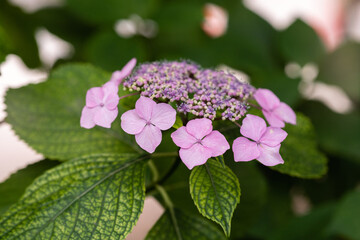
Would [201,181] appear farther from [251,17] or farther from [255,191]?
[251,17]

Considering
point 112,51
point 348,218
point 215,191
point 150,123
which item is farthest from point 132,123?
point 112,51

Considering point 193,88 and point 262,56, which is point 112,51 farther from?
point 193,88

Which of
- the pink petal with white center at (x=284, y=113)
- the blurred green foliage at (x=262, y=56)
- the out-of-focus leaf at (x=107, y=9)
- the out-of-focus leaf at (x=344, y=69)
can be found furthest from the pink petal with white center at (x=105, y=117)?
the out-of-focus leaf at (x=344, y=69)

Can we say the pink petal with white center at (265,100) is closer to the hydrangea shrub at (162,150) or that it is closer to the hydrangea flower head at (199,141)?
the hydrangea shrub at (162,150)

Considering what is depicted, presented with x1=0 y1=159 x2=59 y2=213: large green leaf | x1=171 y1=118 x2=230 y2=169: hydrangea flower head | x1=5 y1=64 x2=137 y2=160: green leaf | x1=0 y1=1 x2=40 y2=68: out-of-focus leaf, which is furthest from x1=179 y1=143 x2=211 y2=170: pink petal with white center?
x1=0 y1=1 x2=40 y2=68: out-of-focus leaf

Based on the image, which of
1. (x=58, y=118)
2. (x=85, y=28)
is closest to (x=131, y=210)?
(x=58, y=118)
